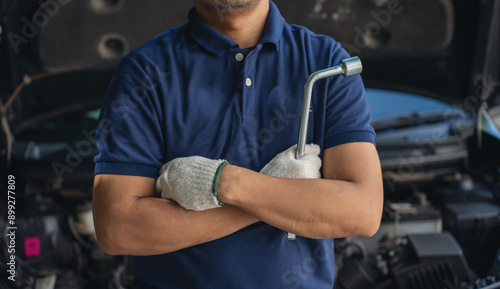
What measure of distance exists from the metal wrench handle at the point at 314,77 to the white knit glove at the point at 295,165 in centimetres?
2

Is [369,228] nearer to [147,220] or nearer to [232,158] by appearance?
[232,158]

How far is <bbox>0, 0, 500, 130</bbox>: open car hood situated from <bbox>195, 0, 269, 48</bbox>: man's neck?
2.78 ft

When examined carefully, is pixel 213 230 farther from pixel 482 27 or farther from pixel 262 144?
pixel 482 27

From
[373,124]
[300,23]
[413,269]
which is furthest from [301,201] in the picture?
[300,23]

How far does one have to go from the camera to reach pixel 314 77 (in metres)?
0.87

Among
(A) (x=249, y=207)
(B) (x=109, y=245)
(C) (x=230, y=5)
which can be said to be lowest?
(B) (x=109, y=245)

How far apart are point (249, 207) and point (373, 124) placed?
46.3 inches

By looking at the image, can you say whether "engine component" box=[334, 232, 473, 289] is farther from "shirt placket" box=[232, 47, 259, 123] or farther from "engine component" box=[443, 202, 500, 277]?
"shirt placket" box=[232, 47, 259, 123]

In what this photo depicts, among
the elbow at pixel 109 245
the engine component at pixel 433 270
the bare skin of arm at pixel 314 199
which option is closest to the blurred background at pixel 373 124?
the engine component at pixel 433 270

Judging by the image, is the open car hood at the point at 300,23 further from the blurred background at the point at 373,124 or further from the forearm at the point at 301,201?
the forearm at the point at 301,201

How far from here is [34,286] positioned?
154 cm

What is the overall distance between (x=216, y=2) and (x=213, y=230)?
475 mm

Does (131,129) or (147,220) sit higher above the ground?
(131,129)

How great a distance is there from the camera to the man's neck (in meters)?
1.00
